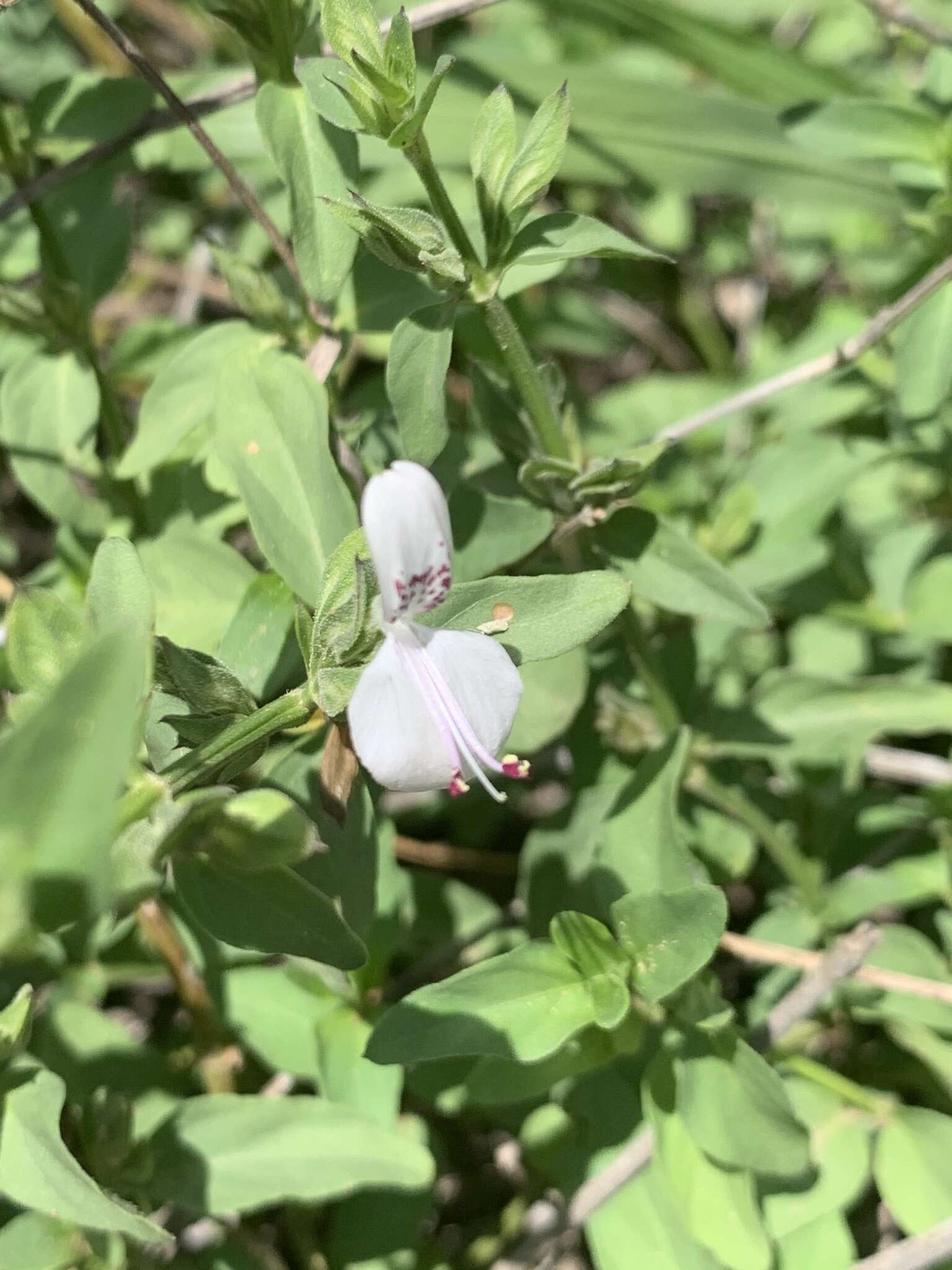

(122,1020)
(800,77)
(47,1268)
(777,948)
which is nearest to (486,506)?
(777,948)

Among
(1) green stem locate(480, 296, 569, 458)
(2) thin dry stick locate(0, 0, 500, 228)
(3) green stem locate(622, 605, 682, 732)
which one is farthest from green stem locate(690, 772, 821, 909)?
(2) thin dry stick locate(0, 0, 500, 228)

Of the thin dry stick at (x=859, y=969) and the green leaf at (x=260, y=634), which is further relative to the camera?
the thin dry stick at (x=859, y=969)

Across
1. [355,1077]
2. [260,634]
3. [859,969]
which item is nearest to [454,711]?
[260,634]

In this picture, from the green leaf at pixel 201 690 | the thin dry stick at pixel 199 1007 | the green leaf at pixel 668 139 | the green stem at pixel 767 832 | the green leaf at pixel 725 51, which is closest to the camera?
the green leaf at pixel 201 690

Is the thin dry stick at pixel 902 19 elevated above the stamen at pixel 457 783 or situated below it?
above

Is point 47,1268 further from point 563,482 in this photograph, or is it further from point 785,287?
point 785,287

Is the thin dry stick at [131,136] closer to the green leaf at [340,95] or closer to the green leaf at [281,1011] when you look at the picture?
the green leaf at [340,95]

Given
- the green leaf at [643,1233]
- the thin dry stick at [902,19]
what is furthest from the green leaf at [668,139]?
the green leaf at [643,1233]
